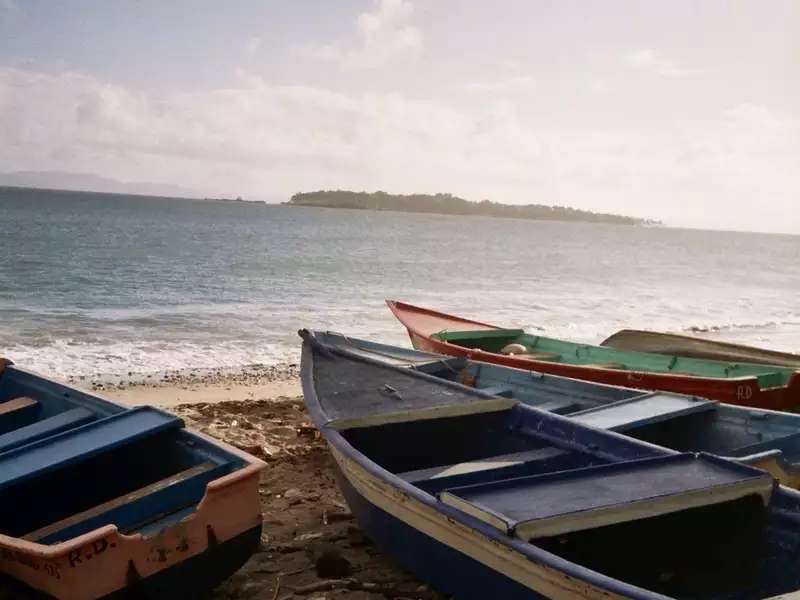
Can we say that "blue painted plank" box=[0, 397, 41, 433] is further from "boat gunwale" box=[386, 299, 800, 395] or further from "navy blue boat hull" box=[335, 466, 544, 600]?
"boat gunwale" box=[386, 299, 800, 395]

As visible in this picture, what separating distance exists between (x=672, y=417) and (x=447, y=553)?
271 centimetres

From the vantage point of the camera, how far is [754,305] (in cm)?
3184

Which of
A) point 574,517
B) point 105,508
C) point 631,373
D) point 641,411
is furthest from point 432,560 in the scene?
point 631,373

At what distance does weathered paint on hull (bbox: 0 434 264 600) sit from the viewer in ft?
11.6

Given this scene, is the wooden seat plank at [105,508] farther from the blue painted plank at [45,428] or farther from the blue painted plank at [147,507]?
the blue painted plank at [45,428]

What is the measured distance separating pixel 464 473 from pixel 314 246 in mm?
55194

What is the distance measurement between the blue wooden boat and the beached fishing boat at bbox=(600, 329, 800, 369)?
3.78 m

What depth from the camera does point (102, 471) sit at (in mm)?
4973

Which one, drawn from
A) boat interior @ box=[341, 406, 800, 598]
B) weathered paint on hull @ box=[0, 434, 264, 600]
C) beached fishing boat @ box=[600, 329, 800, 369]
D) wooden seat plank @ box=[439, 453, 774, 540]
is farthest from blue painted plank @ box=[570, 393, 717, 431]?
beached fishing boat @ box=[600, 329, 800, 369]

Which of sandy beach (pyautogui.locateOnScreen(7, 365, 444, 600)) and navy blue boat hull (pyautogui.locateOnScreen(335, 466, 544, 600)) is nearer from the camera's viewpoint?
navy blue boat hull (pyautogui.locateOnScreen(335, 466, 544, 600))

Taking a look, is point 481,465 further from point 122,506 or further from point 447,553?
point 122,506

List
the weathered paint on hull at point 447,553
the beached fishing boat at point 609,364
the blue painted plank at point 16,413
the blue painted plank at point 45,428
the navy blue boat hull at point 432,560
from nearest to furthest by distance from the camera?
the weathered paint on hull at point 447,553 → the navy blue boat hull at point 432,560 → the blue painted plank at point 45,428 → the blue painted plank at point 16,413 → the beached fishing boat at point 609,364

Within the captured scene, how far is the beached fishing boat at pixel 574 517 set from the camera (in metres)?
3.47

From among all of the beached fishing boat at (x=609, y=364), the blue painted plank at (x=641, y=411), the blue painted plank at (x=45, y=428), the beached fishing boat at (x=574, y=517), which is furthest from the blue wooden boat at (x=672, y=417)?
the blue painted plank at (x=45, y=428)
